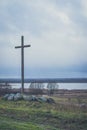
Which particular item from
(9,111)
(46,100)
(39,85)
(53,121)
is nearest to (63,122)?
(53,121)

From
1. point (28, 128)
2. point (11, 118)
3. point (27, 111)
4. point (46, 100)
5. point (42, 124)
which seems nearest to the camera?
point (28, 128)

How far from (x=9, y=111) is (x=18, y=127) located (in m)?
4.91

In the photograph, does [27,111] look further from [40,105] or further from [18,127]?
[18,127]

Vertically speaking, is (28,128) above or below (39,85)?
below

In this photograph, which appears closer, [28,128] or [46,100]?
[28,128]

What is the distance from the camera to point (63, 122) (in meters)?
17.5

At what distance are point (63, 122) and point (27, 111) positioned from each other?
9.99 feet

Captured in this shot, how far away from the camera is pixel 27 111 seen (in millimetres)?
20031

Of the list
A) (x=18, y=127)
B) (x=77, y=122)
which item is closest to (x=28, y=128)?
(x=18, y=127)

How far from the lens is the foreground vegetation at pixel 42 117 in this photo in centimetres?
1631

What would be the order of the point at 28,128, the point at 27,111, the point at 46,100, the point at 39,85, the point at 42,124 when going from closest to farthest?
the point at 28,128 < the point at 42,124 < the point at 27,111 < the point at 46,100 < the point at 39,85

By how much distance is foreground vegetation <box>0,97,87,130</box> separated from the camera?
1631cm

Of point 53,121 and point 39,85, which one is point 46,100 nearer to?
point 53,121

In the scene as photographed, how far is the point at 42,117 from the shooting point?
1856 centimetres
